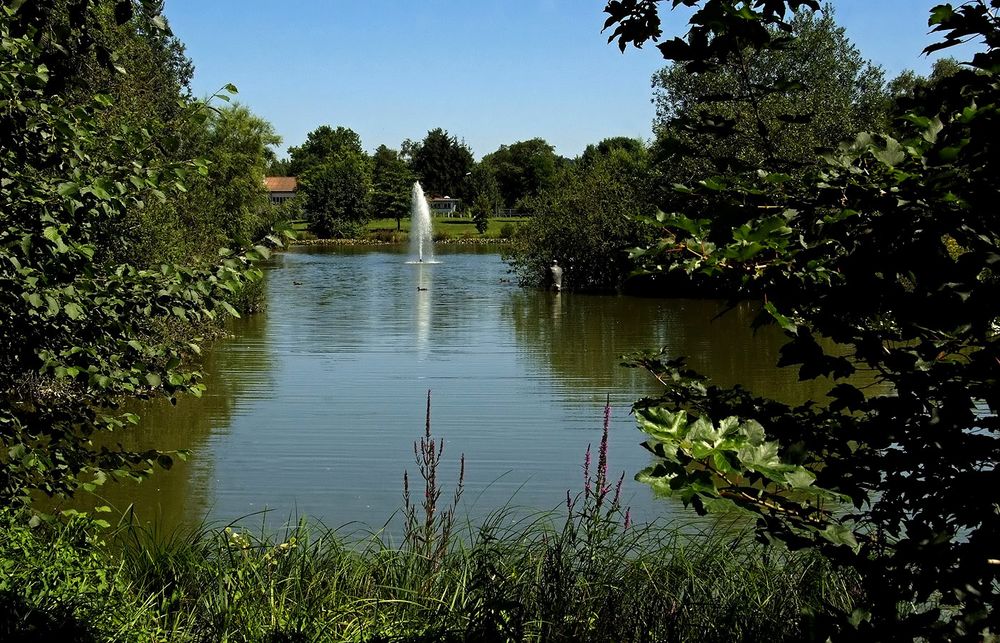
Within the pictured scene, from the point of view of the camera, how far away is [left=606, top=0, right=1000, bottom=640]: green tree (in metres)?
2.13

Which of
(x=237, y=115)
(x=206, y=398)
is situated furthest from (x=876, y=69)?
(x=206, y=398)

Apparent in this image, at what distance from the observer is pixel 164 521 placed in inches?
339

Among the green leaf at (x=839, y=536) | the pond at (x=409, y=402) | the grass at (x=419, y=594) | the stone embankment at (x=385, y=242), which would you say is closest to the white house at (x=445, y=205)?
the stone embankment at (x=385, y=242)

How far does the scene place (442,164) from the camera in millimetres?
112688

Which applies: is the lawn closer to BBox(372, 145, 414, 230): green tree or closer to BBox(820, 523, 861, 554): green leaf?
BBox(372, 145, 414, 230): green tree

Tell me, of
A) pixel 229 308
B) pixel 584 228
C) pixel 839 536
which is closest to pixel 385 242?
pixel 584 228

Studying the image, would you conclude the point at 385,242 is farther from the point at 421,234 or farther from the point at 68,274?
the point at 68,274

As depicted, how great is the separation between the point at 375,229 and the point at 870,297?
9037 cm

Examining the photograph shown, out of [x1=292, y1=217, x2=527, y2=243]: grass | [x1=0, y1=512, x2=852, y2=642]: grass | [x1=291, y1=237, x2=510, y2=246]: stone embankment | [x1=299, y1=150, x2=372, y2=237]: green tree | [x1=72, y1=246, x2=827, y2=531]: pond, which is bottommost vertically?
[x1=72, y1=246, x2=827, y2=531]: pond

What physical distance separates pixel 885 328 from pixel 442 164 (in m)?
111

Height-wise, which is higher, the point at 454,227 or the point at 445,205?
the point at 445,205

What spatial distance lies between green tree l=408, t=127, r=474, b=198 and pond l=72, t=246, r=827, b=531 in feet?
279

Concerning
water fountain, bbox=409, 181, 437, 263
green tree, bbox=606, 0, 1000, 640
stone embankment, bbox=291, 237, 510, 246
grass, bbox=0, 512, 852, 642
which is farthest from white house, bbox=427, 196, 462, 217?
green tree, bbox=606, 0, 1000, 640

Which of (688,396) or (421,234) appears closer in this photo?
(688,396)
